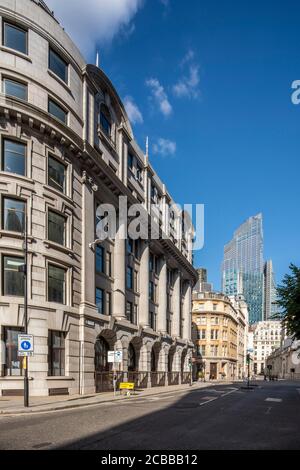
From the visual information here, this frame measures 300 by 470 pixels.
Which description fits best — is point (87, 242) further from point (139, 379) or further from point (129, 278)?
point (139, 379)

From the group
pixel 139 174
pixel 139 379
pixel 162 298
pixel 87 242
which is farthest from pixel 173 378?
pixel 87 242

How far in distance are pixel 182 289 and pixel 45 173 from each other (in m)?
43.8

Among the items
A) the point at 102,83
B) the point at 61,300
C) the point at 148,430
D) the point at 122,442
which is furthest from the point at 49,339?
the point at 102,83

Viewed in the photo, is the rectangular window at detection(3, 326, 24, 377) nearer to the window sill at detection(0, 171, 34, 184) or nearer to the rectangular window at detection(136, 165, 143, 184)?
the window sill at detection(0, 171, 34, 184)

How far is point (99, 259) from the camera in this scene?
36.1m

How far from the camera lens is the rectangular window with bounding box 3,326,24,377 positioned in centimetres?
2502

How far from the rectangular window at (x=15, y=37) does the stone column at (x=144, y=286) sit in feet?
76.8

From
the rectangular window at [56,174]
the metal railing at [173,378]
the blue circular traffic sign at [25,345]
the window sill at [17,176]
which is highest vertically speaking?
the rectangular window at [56,174]

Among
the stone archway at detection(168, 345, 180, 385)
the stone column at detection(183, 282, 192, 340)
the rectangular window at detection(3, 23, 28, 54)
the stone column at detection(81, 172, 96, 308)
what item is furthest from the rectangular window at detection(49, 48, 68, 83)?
the stone column at detection(183, 282, 192, 340)

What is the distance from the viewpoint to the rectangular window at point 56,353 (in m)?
27.3

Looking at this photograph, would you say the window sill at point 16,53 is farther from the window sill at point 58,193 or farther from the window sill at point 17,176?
the window sill at point 58,193

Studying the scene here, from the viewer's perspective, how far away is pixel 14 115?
2691 centimetres

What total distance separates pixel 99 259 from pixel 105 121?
473 inches

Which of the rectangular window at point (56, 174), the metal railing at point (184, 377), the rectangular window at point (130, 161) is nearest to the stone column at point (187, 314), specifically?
the metal railing at point (184, 377)
